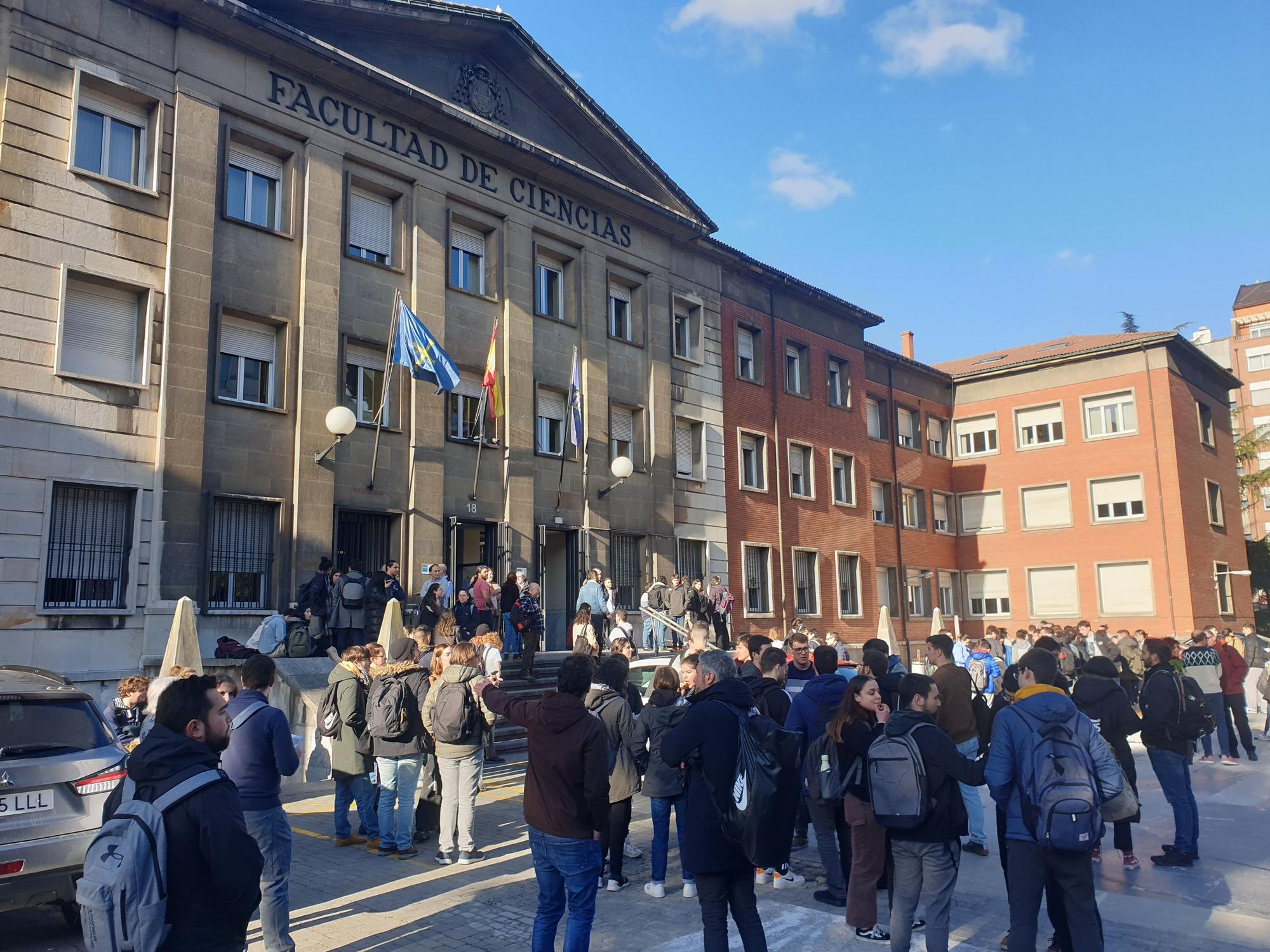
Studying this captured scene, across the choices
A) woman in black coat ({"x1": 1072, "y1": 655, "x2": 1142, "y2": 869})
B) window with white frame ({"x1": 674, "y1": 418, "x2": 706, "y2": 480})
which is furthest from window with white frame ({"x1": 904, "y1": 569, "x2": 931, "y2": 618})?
woman in black coat ({"x1": 1072, "y1": 655, "x2": 1142, "y2": 869})

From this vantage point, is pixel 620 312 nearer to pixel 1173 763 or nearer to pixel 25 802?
pixel 1173 763

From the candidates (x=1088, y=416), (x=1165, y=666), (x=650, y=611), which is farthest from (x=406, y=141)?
(x=1088, y=416)

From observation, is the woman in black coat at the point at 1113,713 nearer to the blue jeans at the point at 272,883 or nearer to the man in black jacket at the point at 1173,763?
the man in black jacket at the point at 1173,763

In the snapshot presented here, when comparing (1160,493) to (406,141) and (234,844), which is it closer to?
(406,141)

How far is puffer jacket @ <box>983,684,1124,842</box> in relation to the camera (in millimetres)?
5367

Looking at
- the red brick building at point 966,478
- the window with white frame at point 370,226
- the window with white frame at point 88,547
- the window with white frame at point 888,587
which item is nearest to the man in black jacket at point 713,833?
the window with white frame at point 88,547

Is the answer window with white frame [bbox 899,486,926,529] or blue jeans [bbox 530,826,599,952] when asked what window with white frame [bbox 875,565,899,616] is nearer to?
window with white frame [bbox 899,486,926,529]

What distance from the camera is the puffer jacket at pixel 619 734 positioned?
765 cm

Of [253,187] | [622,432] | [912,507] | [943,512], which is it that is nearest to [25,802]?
[253,187]

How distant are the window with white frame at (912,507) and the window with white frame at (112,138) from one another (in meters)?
27.5

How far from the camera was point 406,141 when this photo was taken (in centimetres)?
1936

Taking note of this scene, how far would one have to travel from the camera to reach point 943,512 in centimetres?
3925

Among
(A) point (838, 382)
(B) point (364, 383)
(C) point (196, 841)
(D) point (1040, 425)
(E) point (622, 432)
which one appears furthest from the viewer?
(D) point (1040, 425)

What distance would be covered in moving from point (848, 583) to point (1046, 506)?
11.5m
